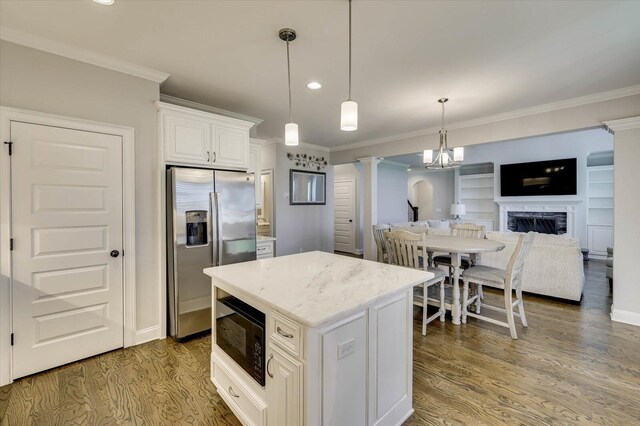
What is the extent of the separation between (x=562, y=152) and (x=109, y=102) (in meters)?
8.72

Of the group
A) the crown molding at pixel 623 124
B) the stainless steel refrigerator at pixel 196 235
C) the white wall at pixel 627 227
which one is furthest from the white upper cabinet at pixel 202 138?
the white wall at pixel 627 227

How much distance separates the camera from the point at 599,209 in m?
6.73

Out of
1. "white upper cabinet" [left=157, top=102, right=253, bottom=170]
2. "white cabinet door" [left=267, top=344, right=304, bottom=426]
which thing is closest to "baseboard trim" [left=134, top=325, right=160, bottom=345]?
"white upper cabinet" [left=157, top=102, right=253, bottom=170]

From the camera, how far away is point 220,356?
1.96 metres

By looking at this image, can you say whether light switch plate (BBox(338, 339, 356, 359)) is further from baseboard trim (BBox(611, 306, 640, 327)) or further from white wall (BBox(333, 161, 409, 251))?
white wall (BBox(333, 161, 409, 251))

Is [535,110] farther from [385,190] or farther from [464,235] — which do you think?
[385,190]

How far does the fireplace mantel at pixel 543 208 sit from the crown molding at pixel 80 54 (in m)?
7.96

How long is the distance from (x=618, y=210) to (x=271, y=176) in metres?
5.05

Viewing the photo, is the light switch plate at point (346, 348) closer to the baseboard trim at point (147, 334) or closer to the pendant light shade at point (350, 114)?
the pendant light shade at point (350, 114)

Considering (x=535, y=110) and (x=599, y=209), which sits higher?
(x=535, y=110)

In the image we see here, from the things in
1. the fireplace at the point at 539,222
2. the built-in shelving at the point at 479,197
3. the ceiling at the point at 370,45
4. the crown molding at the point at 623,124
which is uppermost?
the ceiling at the point at 370,45

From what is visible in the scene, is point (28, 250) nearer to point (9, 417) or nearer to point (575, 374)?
point (9, 417)

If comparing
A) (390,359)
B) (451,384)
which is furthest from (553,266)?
(390,359)

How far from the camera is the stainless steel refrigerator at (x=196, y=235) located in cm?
280
